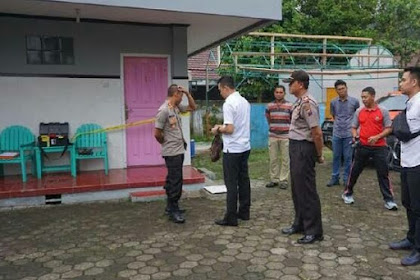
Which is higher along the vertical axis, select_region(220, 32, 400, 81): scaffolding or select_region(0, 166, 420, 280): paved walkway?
select_region(220, 32, 400, 81): scaffolding

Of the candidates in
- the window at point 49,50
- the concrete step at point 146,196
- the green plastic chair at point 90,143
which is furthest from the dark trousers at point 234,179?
the window at point 49,50

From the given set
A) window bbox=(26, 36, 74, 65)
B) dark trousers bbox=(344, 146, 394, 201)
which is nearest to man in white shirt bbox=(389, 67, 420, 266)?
dark trousers bbox=(344, 146, 394, 201)

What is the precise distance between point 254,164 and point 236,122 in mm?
5013

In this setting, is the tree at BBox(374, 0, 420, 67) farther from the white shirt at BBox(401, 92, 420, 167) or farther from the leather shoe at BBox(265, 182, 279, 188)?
the white shirt at BBox(401, 92, 420, 167)

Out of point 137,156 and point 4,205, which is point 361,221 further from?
point 4,205

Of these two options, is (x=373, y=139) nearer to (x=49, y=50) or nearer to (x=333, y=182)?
(x=333, y=182)

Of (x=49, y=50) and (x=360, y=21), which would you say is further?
(x=360, y=21)

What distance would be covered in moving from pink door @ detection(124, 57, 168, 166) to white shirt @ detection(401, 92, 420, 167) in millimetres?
4704

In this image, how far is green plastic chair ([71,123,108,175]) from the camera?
272 inches

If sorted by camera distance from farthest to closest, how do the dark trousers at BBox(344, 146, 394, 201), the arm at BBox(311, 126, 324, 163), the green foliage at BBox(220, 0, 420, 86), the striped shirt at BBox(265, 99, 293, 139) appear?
1. the green foliage at BBox(220, 0, 420, 86)
2. the striped shirt at BBox(265, 99, 293, 139)
3. the dark trousers at BBox(344, 146, 394, 201)
4. the arm at BBox(311, 126, 324, 163)

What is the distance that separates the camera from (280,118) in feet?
23.1

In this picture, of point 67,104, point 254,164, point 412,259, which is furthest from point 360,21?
point 412,259

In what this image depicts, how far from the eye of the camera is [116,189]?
6.30 m

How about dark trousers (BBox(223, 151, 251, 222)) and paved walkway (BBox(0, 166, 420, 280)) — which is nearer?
paved walkway (BBox(0, 166, 420, 280))
